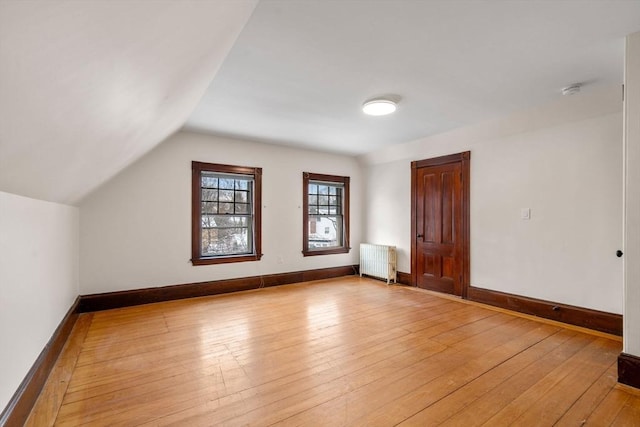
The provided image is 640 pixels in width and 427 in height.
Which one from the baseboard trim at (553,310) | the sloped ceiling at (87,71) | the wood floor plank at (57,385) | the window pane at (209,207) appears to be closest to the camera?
the sloped ceiling at (87,71)

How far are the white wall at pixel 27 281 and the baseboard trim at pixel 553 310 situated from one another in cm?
460

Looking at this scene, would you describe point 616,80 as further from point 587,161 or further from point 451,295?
point 451,295

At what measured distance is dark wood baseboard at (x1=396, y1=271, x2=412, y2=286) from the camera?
511 centimetres

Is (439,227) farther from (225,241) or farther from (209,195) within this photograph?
(209,195)

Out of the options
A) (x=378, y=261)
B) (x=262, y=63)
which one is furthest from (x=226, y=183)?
(x=378, y=261)

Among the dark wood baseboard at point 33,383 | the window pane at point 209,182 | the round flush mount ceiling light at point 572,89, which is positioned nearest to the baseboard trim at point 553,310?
the round flush mount ceiling light at point 572,89

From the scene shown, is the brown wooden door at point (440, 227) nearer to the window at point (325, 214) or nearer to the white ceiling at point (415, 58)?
the white ceiling at point (415, 58)

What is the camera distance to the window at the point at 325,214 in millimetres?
5465

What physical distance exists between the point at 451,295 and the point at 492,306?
59 cm

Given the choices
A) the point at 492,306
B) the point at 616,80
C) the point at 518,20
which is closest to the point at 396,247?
the point at 492,306

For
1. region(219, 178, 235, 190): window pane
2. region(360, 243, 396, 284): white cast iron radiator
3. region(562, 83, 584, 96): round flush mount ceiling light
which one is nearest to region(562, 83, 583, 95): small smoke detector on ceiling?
region(562, 83, 584, 96): round flush mount ceiling light

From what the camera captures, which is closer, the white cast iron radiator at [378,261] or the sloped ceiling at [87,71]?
the sloped ceiling at [87,71]

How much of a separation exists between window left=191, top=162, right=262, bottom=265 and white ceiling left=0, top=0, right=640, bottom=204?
1.12 meters

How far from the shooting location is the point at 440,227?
15.1 ft
